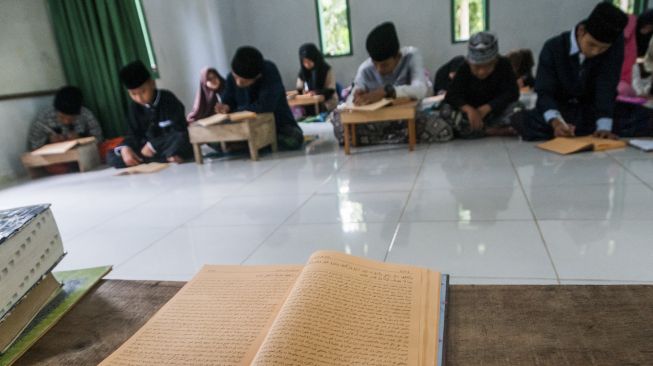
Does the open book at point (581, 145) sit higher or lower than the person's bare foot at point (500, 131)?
higher

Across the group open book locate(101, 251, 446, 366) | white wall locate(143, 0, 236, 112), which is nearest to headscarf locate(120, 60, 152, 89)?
white wall locate(143, 0, 236, 112)

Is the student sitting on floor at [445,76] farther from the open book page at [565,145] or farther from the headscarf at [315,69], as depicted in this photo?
the open book page at [565,145]

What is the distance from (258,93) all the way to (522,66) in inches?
152

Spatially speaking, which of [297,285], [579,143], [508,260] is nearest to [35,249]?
[297,285]

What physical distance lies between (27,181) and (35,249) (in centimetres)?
368

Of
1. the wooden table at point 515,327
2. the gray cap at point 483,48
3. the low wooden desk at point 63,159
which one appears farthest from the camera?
the low wooden desk at point 63,159

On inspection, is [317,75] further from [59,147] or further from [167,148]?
[59,147]

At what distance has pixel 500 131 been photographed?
11.1 ft

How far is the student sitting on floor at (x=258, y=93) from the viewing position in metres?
3.50

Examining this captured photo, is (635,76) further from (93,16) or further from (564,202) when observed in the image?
(93,16)

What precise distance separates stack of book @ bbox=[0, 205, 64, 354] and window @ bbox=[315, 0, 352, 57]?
7206 mm

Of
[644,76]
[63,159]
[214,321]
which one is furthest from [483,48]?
[63,159]

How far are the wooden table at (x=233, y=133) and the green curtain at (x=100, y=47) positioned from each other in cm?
143

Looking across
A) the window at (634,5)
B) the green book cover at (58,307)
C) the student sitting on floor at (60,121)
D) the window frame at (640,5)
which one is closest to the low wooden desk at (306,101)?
the student sitting on floor at (60,121)
